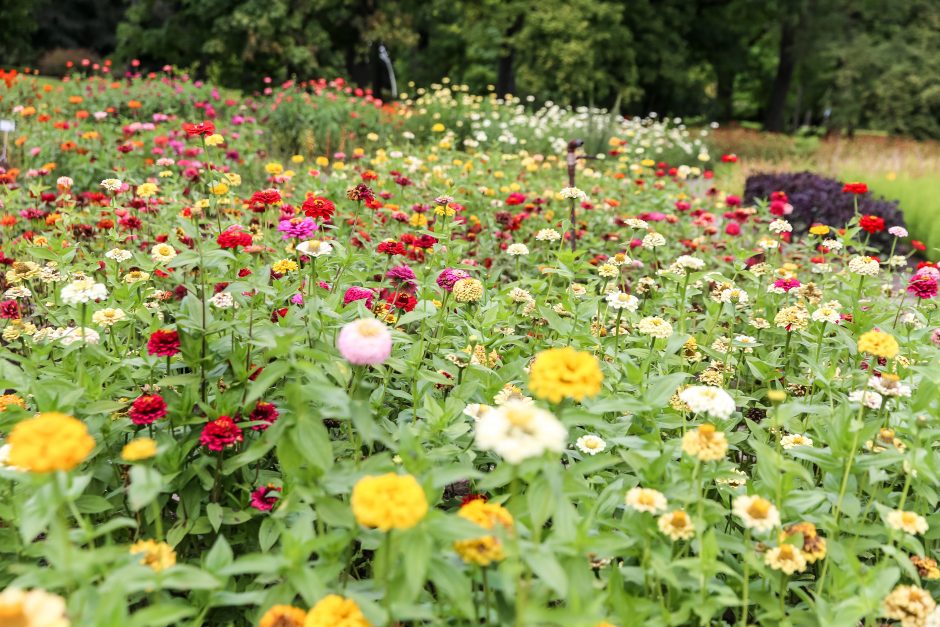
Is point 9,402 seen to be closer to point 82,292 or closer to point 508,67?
point 82,292

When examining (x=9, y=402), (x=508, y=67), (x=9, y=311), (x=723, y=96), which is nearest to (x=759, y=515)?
(x=9, y=402)

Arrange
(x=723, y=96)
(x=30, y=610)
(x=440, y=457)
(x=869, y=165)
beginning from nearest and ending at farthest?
1. (x=30, y=610)
2. (x=440, y=457)
3. (x=869, y=165)
4. (x=723, y=96)

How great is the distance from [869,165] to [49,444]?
12453 millimetres

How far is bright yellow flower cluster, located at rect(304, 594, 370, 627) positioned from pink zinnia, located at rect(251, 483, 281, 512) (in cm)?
51

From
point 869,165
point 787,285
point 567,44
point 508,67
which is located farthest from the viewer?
point 508,67

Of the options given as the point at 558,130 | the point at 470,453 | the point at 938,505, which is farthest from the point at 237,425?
the point at 558,130

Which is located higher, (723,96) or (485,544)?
(723,96)

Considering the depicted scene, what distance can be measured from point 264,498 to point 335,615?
601 millimetres

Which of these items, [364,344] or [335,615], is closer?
[335,615]

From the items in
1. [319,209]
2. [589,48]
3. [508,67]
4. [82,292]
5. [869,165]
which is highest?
[589,48]

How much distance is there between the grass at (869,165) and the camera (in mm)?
6723

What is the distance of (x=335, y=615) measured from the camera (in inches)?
43.1

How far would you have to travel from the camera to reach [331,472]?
1.36m

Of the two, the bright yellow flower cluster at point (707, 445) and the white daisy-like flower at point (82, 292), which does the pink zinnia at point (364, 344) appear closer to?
the bright yellow flower cluster at point (707, 445)
